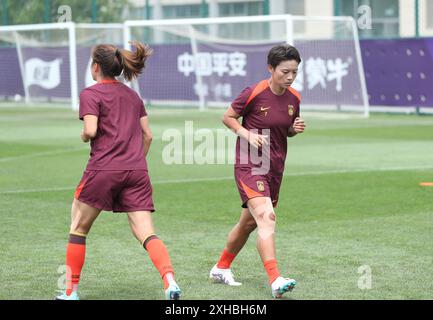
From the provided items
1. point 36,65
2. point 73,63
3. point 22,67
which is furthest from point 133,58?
point 22,67

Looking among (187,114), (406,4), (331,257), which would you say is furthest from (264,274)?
(406,4)

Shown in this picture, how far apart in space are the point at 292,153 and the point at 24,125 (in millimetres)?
10111

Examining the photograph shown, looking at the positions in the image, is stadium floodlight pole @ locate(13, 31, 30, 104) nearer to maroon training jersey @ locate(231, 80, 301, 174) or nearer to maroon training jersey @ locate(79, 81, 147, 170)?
maroon training jersey @ locate(231, 80, 301, 174)

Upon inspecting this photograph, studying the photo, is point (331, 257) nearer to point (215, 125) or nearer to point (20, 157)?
point (20, 157)

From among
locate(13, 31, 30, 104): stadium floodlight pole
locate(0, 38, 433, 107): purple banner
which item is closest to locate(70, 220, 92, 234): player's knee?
locate(0, 38, 433, 107): purple banner

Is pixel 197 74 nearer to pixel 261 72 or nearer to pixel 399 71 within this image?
pixel 261 72

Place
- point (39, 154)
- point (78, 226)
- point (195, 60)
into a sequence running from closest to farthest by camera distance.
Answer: point (78, 226)
point (39, 154)
point (195, 60)

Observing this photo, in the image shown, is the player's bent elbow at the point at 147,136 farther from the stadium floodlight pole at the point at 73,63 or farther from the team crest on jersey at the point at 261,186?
the stadium floodlight pole at the point at 73,63

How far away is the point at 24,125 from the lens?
26.7m

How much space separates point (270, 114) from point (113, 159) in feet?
4.24

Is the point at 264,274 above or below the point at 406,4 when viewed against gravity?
below

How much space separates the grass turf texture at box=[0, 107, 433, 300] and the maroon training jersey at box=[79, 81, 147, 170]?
0.98 meters

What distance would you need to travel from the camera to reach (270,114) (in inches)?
307

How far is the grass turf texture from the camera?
7.86 m
